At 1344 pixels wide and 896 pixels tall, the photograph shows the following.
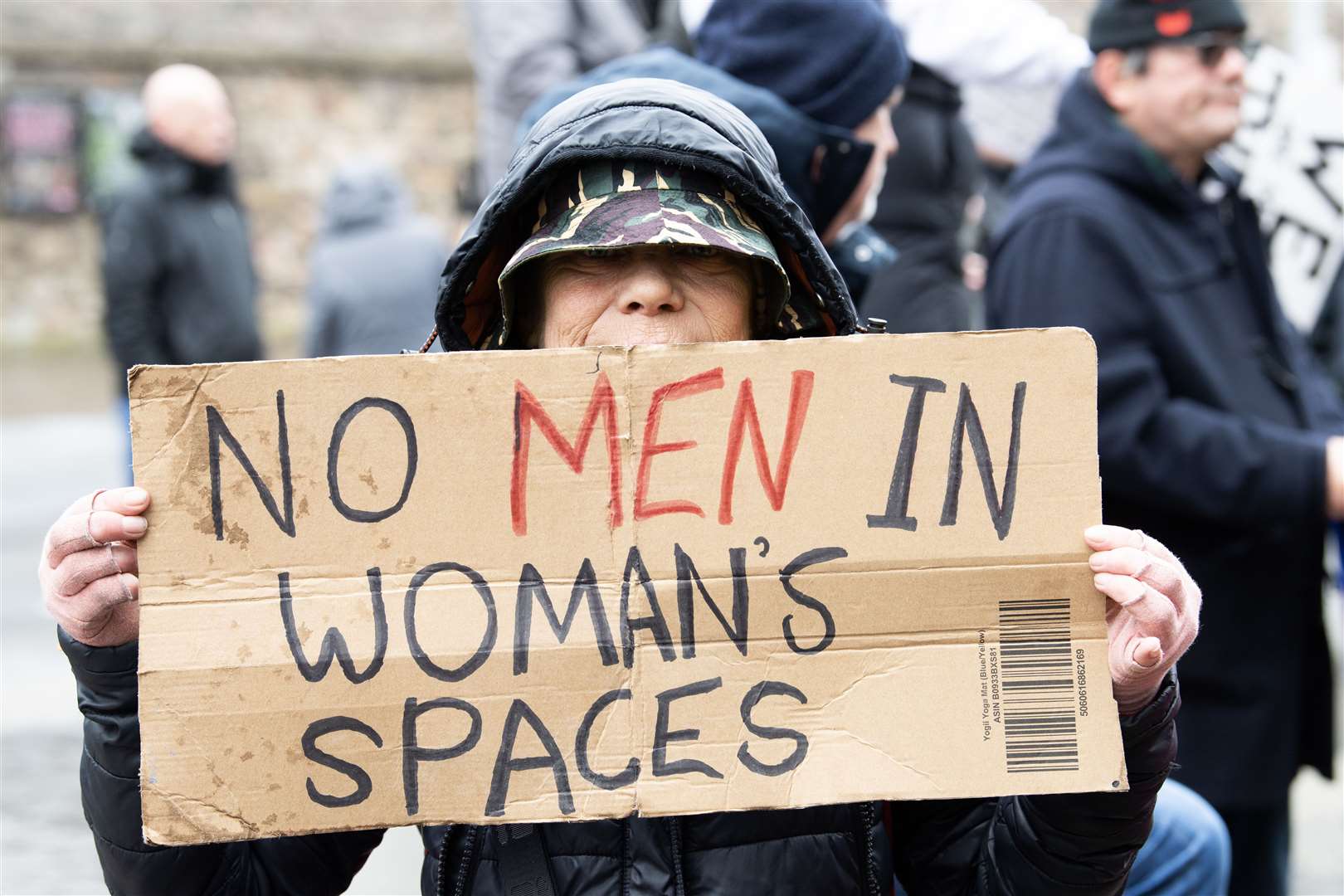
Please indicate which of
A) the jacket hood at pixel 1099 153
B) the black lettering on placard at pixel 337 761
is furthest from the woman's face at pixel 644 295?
the jacket hood at pixel 1099 153

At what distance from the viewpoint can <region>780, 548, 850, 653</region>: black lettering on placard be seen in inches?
66.7

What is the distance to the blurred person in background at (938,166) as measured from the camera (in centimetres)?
383

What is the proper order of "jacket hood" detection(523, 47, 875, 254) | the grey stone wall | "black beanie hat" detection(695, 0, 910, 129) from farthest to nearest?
the grey stone wall → "black beanie hat" detection(695, 0, 910, 129) → "jacket hood" detection(523, 47, 875, 254)

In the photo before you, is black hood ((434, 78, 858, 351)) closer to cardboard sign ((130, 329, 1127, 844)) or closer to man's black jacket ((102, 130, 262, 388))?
cardboard sign ((130, 329, 1127, 844))

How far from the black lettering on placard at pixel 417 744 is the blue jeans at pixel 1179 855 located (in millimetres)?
1211

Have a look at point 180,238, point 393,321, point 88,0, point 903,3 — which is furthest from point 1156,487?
point 88,0

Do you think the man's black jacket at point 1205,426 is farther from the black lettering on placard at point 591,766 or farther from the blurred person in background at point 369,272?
the blurred person in background at point 369,272

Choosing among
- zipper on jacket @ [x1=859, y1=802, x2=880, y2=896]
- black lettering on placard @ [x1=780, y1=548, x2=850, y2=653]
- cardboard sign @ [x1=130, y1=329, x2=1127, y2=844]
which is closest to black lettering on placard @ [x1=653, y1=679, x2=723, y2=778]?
cardboard sign @ [x1=130, y1=329, x2=1127, y2=844]

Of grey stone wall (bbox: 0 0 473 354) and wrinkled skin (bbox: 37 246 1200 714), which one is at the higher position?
grey stone wall (bbox: 0 0 473 354)

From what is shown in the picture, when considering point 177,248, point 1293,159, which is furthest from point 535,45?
point 177,248

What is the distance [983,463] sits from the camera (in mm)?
1708

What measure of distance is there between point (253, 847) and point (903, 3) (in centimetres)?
261

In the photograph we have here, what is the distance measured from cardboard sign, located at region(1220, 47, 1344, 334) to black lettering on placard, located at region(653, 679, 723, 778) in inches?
95.6

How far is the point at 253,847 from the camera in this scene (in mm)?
1892
